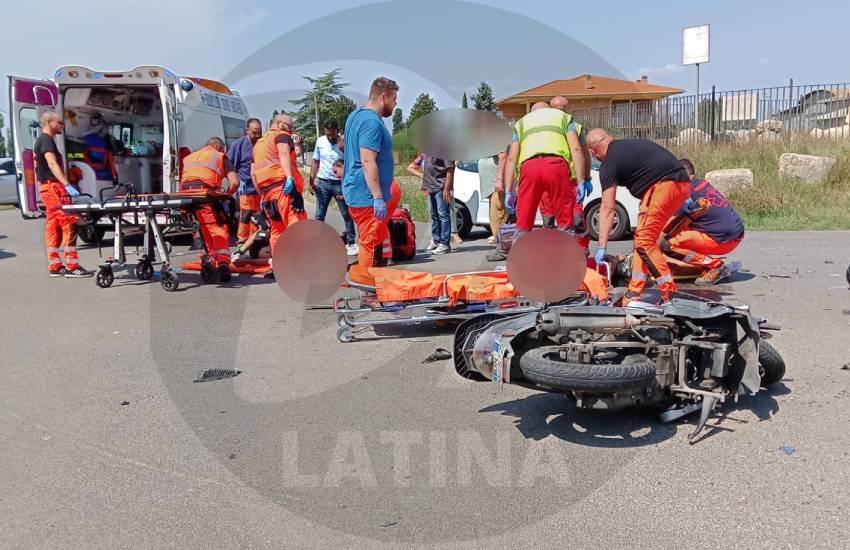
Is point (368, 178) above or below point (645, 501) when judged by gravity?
above

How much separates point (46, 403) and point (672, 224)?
239 inches

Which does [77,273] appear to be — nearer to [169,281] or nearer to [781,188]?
[169,281]

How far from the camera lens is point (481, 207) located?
12.5 m

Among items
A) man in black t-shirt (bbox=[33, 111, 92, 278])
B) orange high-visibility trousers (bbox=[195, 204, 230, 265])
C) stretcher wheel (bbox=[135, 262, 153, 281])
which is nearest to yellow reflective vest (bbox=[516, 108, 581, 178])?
orange high-visibility trousers (bbox=[195, 204, 230, 265])

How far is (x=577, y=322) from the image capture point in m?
4.00

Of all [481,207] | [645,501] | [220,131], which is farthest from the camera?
[220,131]

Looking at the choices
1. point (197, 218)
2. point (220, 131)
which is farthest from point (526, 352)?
point (220, 131)

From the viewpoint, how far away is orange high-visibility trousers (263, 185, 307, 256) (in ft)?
28.1

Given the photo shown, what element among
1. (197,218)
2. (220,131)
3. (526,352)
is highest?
(220,131)

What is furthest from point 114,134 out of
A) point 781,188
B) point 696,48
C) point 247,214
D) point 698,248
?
point 696,48

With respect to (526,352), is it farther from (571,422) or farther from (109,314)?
(109,314)

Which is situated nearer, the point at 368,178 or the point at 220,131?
the point at 368,178

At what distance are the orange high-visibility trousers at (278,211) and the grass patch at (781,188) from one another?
28.1 ft

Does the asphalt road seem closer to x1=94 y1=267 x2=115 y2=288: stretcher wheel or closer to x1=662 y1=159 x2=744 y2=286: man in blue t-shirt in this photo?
x1=662 y1=159 x2=744 y2=286: man in blue t-shirt
